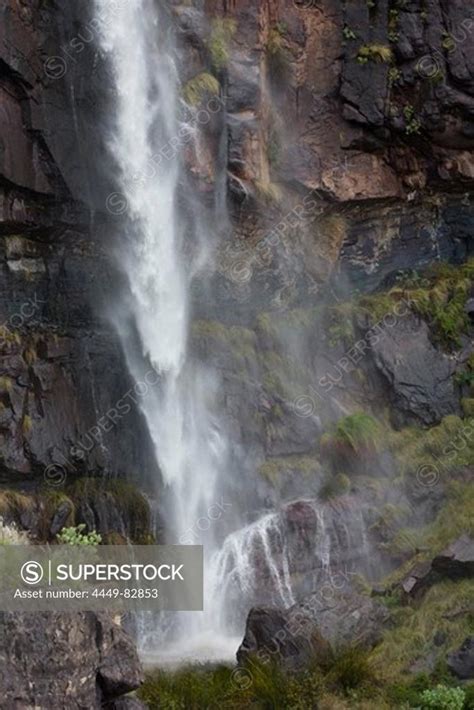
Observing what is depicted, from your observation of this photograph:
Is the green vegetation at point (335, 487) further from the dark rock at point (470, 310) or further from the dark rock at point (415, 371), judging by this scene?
the dark rock at point (470, 310)

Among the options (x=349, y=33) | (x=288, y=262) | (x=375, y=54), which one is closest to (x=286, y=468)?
(x=288, y=262)

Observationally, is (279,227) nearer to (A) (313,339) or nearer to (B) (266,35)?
(A) (313,339)

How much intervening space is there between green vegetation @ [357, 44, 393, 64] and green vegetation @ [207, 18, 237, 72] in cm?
274

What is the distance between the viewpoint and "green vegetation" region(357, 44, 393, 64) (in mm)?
17500

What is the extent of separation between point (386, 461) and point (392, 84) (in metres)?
8.04

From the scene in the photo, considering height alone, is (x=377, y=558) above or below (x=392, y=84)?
below

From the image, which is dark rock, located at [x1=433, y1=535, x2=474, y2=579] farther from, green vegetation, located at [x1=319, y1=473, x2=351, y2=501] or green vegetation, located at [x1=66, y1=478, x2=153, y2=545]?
green vegetation, located at [x1=66, y1=478, x2=153, y2=545]

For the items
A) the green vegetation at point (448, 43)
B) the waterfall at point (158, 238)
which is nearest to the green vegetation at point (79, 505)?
the waterfall at point (158, 238)

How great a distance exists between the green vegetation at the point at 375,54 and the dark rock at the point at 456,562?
10547mm

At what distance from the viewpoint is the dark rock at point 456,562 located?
11.7 meters

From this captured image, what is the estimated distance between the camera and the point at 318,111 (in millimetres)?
17969

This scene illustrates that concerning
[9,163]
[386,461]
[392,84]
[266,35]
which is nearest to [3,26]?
[9,163]

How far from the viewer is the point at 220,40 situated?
57.1 ft

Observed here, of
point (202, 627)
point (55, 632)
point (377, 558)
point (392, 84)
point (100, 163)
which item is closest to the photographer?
point (55, 632)
